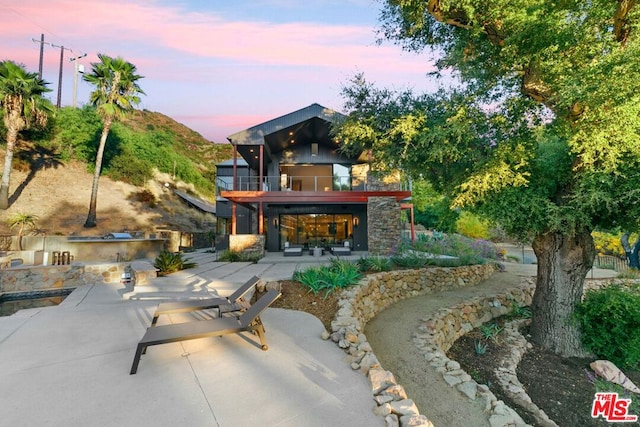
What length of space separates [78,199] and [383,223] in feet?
74.2

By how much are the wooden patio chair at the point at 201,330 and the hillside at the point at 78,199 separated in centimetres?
1885

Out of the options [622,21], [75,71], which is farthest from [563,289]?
[75,71]

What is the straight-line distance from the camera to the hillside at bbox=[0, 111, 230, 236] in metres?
18.2

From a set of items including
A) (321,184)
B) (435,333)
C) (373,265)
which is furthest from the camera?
(321,184)

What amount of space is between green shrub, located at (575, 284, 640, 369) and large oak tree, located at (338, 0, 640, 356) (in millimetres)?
264

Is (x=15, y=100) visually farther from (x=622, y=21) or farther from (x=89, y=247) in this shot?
(x=622, y=21)

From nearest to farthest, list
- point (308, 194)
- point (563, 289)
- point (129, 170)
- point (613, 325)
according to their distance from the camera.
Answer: point (613, 325)
point (563, 289)
point (308, 194)
point (129, 170)

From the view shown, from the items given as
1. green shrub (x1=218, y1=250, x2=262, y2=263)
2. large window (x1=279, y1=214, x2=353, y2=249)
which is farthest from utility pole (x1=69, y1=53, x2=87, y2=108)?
green shrub (x1=218, y1=250, x2=262, y2=263)

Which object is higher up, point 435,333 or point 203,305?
point 203,305

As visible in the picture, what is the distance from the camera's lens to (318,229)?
17297mm

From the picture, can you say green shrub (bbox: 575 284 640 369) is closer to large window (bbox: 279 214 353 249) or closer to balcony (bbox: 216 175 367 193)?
balcony (bbox: 216 175 367 193)

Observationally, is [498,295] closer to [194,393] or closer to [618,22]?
[618,22]

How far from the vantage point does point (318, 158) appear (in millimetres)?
16953

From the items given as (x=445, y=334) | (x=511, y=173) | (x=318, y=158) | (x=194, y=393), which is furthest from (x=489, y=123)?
(x=318, y=158)
